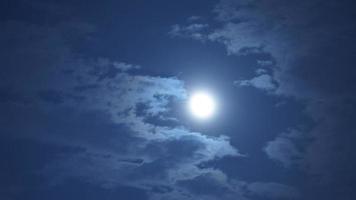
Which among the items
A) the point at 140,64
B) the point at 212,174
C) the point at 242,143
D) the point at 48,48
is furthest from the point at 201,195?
the point at 48,48

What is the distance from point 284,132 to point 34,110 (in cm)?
904

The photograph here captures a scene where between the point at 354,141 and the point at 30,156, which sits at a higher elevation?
the point at 354,141

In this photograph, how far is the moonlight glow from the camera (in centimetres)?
1324

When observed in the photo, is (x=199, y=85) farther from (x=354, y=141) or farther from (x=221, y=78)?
(x=354, y=141)

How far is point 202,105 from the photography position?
13391mm

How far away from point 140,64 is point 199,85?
1.97 metres

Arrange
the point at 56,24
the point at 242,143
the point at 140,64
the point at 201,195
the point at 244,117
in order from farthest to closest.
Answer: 1. the point at 201,195
2. the point at 242,143
3. the point at 244,117
4. the point at 140,64
5. the point at 56,24

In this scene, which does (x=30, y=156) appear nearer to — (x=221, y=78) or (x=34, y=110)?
(x=34, y=110)

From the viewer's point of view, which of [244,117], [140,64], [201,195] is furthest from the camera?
[201,195]

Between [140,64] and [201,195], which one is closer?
[140,64]

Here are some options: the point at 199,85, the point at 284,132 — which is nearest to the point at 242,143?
the point at 284,132

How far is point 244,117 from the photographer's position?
13945 millimetres

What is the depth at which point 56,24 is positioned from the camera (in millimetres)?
11938

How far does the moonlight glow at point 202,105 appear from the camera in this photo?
13.2 m
